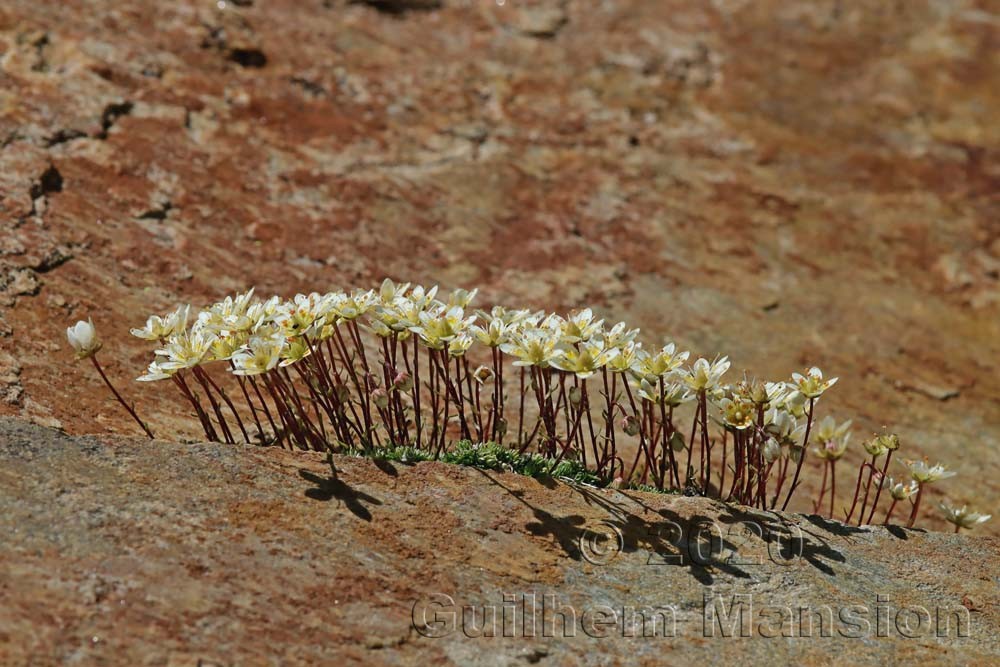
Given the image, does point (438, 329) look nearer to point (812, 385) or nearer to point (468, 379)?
point (468, 379)

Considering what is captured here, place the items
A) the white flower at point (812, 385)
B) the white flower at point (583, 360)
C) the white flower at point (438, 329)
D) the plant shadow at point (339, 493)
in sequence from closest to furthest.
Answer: the plant shadow at point (339, 493)
the white flower at point (583, 360)
the white flower at point (438, 329)
the white flower at point (812, 385)

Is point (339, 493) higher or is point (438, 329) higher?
point (438, 329)

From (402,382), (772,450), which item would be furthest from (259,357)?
(772,450)

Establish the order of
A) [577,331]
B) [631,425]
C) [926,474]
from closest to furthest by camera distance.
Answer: [577,331], [631,425], [926,474]

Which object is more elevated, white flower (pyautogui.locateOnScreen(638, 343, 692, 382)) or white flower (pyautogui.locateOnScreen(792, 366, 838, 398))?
white flower (pyautogui.locateOnScreen(638, 343, 692, 382))

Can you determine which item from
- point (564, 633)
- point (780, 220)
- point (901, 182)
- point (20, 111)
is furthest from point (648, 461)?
point (901, 182)

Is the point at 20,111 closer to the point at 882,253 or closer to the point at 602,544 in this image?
the point at 602,544

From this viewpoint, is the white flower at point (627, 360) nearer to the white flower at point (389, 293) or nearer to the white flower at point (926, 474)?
the white flower at point (389, 293)

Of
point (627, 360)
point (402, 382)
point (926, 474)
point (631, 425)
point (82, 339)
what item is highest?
point (627, 360)

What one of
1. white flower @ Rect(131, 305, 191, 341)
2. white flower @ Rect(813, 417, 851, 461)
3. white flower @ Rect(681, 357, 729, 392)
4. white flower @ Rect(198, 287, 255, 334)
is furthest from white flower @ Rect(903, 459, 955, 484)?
white flower @ Rect(131, 305, 191, 341)

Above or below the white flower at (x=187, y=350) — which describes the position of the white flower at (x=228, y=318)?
above

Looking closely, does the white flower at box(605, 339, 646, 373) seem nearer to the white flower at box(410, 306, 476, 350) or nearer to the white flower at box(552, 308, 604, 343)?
the white flower at box(552, 308, 604, 343)

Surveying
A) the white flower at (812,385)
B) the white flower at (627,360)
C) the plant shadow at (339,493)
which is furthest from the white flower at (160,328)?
the white flower at (812,385)
